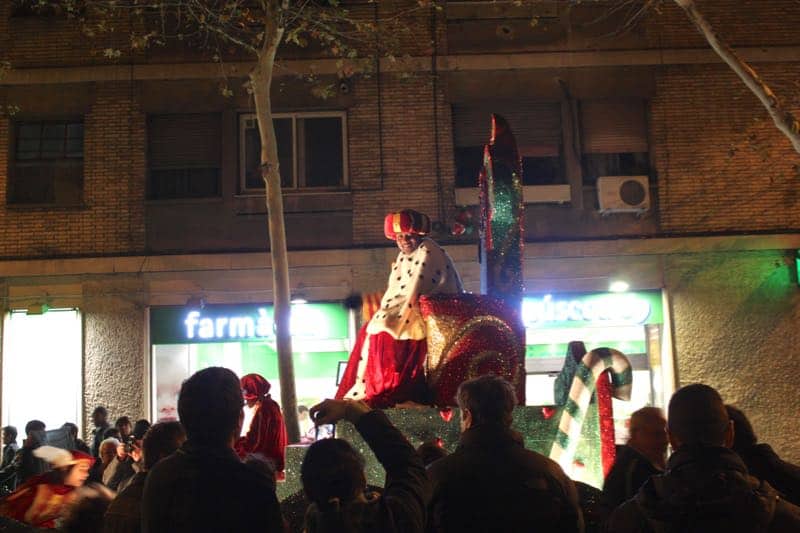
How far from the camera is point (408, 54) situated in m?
17.0

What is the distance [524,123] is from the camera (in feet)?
57.0

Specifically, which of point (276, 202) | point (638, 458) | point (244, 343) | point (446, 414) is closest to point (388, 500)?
point (638, 458)

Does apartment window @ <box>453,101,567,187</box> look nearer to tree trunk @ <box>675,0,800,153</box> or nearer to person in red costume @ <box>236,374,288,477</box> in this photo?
tree trunk @ <box>675,0,800,153</box>

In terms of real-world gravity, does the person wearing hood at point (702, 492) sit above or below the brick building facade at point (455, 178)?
below

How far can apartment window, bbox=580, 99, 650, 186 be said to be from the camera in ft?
56.9

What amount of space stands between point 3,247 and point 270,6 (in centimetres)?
691

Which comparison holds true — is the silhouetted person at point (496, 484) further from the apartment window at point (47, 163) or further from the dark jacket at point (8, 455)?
the apartment window at point (47, 163)

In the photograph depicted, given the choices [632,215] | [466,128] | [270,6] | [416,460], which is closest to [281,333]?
[270,6]

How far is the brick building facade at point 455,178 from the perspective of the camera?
16688mm

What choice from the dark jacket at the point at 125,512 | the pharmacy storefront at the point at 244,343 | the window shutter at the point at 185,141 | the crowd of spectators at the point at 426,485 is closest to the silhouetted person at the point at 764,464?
the crowd of spectators at the point at 426,485

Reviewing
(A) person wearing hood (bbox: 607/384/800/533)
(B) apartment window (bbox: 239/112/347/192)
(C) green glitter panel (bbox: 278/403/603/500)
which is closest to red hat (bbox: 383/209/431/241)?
(C) green glitter panel (bbox: 278/403/603/500)

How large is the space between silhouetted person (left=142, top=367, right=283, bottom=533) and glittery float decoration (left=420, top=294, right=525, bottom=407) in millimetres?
3613

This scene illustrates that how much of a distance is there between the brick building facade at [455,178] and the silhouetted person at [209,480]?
13.6 m

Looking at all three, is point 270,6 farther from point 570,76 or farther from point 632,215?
point 632,215
